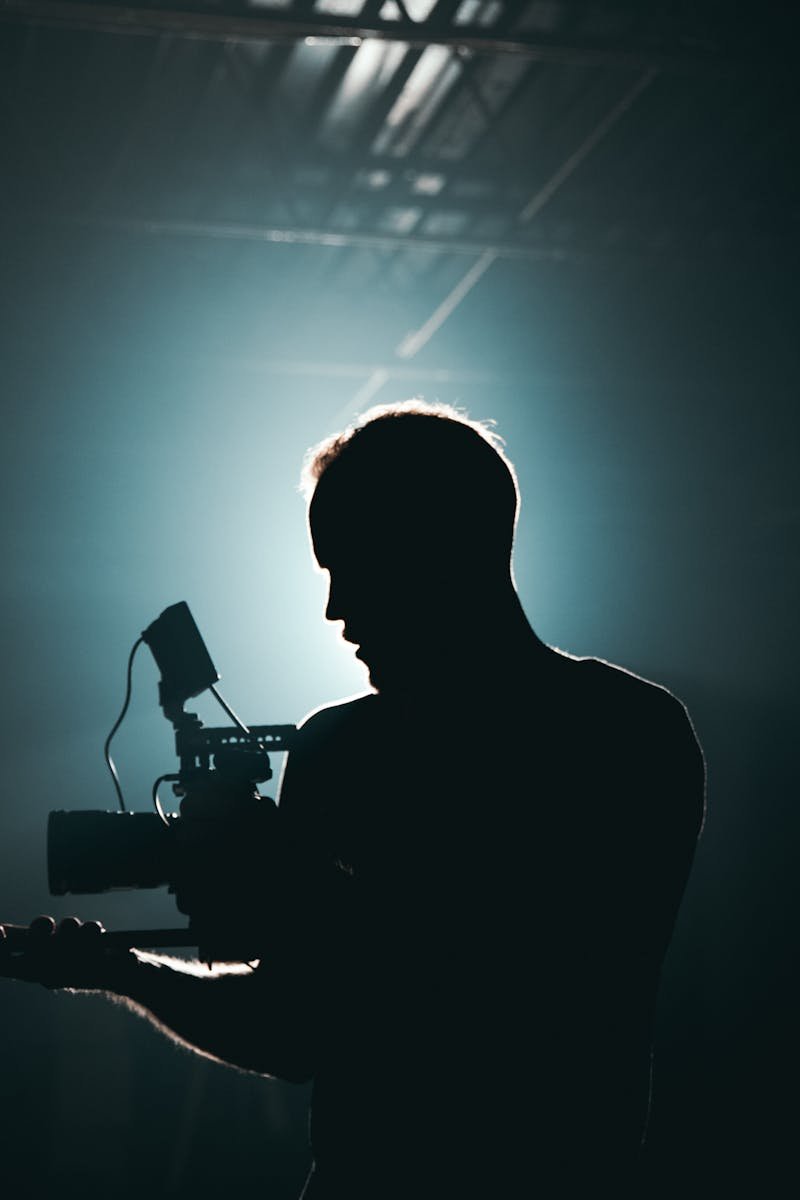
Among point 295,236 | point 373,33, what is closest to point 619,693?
point 373,33

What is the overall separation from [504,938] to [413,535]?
14.6 inches

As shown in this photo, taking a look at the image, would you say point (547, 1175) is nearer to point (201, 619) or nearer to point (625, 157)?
point (625, 157)

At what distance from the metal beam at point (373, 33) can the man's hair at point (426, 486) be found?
10.3ft

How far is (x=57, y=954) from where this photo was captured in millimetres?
1023

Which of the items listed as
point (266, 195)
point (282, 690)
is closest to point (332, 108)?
point (266, 195)

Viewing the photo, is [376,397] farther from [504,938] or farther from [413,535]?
[504,938]

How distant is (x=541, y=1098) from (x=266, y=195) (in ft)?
14.7

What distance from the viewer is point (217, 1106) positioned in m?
5.65

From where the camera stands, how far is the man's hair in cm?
106

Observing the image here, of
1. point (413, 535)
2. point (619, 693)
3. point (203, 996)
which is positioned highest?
point (413, 535)

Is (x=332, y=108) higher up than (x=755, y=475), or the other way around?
(x=332, y=108)

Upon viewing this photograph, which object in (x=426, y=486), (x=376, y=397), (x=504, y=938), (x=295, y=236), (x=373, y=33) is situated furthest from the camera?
(x=376, y=397)

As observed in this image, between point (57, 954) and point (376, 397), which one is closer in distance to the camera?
point (57, 954)

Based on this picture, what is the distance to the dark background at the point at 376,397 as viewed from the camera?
171 inches
